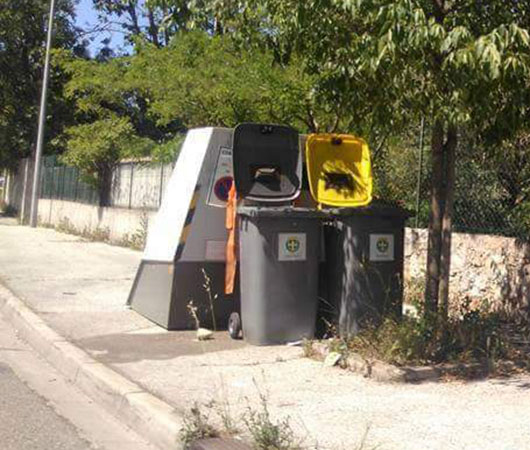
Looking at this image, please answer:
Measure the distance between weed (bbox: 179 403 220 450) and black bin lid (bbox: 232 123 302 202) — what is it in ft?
10.6

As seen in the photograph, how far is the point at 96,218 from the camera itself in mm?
21922

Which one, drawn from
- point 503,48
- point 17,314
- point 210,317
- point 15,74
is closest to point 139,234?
point 17,314

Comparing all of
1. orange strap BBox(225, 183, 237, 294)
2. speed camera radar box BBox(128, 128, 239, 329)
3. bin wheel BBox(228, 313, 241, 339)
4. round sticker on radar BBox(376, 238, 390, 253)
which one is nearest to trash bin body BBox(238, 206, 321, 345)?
bin wheel BBox(228, 313, 241, 339)

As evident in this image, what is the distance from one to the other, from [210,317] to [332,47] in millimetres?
3123

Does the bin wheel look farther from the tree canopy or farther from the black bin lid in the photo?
the tree canopy

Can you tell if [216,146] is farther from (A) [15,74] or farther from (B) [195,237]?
(A) [15,74]

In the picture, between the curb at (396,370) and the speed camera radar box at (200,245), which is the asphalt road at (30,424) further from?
the curb at (396,370)

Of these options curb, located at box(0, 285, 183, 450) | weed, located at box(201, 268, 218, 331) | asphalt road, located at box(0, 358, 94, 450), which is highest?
weed, located at box(201, 268, 218, 331)

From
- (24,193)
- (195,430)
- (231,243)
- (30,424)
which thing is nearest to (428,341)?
(231,243)

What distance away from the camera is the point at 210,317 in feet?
27.2

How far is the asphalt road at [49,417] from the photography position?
A: 16.9 feet

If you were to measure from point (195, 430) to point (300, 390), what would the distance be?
1366 millimetres

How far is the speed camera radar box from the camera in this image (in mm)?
8156

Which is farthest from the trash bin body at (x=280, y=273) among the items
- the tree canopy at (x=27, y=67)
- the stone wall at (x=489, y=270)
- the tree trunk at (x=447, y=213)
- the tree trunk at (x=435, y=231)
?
the tree canopy at (x=27, y=67)
